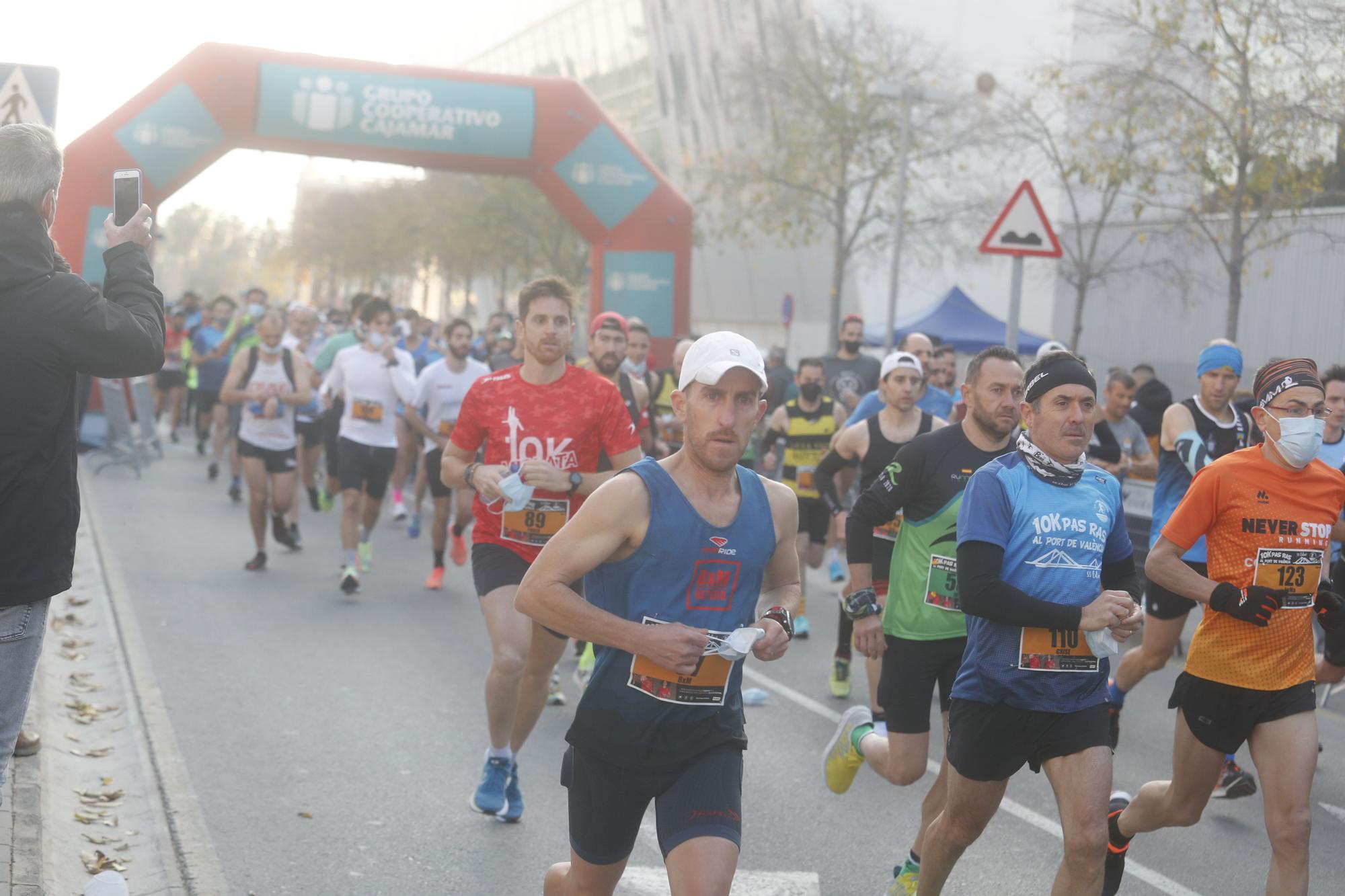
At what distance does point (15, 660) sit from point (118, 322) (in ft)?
2.96

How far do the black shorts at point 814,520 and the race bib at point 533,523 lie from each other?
4.68m

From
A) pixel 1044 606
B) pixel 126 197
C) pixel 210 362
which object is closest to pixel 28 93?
pixel 126 197

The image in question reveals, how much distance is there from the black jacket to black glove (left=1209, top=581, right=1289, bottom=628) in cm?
331

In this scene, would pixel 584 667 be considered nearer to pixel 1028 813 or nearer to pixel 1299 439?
pixel 1028 813

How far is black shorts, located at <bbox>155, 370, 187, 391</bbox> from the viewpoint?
23875mm

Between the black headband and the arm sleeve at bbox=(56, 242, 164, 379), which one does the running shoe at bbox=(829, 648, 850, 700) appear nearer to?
the black headband

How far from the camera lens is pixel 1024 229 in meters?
11.4

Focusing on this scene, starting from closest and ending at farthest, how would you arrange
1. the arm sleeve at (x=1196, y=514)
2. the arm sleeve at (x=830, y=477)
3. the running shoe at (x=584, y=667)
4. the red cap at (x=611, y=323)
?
the arm sleeve at (x=1196, y=514)
the arm sleeve at (x=830, y=477)
the running shoe at (x=584, y=667)
the red cap at (x=611, y=323)

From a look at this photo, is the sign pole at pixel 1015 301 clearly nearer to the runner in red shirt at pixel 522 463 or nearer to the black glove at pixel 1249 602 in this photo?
the runner in red shirt at pixel 522 463

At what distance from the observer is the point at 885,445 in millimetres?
7355

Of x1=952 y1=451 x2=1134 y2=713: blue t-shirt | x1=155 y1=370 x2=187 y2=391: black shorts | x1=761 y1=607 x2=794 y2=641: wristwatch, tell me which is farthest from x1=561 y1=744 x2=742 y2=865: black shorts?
x1=155 y1=370 x2=187 y2=391: black shorts

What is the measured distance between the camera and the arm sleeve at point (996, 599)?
415 cm

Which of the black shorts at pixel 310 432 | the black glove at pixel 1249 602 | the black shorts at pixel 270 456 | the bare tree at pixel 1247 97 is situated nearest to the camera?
the black glove at pixel 1249 602

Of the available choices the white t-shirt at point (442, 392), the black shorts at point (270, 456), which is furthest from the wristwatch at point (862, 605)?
the black shorts at point (270, 456)
